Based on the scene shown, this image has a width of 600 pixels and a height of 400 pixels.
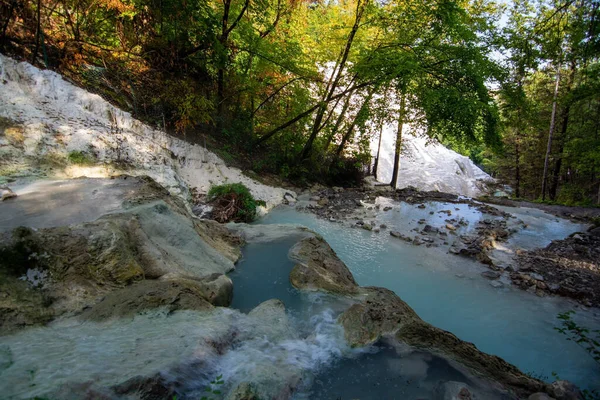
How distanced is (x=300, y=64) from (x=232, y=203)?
246 inches

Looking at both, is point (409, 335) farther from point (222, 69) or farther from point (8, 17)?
point (222, 69)

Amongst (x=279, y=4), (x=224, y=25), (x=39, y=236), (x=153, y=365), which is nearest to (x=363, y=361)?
(x=153, y=365)

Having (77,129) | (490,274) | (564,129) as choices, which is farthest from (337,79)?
(564,129)

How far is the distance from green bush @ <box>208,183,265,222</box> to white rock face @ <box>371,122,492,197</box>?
1574cm

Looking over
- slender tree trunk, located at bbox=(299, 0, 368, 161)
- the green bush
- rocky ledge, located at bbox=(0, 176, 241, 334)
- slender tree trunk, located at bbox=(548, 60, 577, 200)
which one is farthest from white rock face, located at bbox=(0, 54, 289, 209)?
slender tree trunk, located at bbox=(548, 60, 577, 200)

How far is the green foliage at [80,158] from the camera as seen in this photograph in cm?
544

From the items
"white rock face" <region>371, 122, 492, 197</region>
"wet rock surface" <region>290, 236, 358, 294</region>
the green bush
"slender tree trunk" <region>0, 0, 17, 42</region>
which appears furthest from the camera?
"white rock face" <region>371, 122, 492, 197</region>

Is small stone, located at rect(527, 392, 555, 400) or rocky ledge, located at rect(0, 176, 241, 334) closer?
small stone, located at rect(527, 392, 555, 400)

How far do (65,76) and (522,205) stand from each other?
16510mm

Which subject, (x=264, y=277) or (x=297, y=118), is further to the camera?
(x=297, y=118)

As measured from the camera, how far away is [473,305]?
15.7ft

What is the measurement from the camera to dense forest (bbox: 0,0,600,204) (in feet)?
21.4

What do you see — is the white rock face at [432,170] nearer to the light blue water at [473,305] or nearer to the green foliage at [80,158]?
the light blue water at [473,305]

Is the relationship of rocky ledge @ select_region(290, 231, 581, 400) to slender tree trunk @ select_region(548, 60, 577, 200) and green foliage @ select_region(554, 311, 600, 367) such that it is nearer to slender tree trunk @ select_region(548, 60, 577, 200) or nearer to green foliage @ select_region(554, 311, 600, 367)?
green foliage @ select_region(554, 311, 600, 367)
